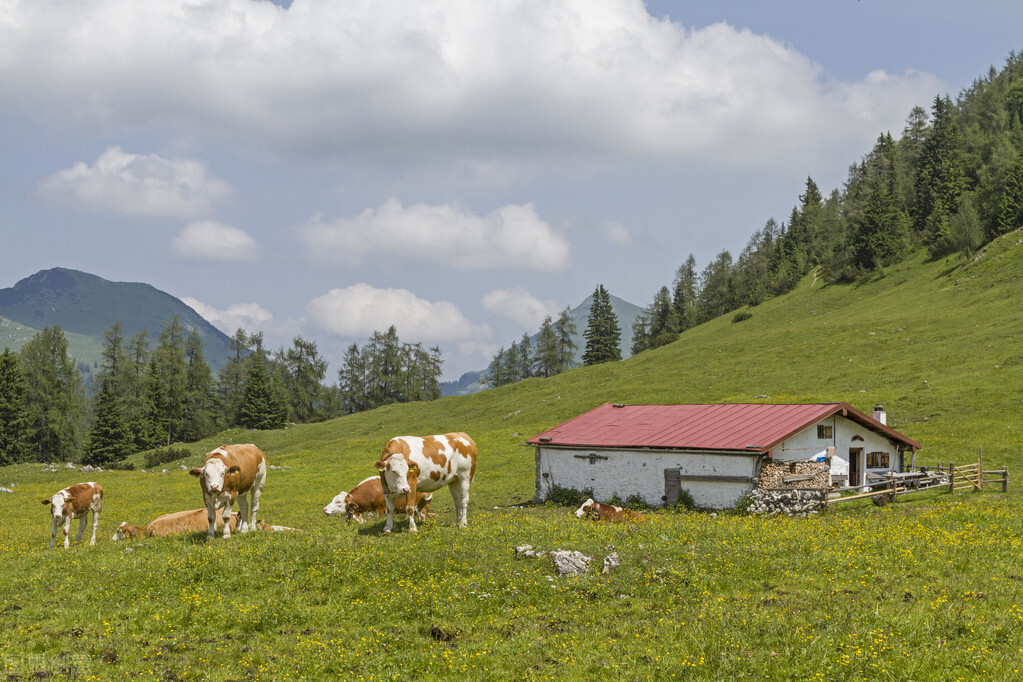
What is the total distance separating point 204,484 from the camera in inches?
722

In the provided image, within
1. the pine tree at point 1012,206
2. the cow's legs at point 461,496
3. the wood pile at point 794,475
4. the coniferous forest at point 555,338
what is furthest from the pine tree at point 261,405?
the pine tree at point 1012,206

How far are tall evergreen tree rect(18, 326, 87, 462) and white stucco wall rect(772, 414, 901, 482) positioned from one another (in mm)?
86694

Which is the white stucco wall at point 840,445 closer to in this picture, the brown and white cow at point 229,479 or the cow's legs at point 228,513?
the brown and white cow at point 229,479

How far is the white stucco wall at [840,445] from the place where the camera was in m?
29.2

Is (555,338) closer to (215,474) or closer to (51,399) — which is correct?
(51,399)

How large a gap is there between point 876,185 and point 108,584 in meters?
121

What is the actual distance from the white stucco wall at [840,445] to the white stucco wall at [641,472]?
216 centimetres

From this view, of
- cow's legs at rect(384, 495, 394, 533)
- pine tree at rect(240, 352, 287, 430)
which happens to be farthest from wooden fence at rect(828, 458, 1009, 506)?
pine tree at rect(240, 352, 287, 430)

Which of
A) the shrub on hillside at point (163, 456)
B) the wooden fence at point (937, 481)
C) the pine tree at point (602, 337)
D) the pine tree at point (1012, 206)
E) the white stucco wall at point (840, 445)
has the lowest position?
the shrub on hillside at point (163, 456)

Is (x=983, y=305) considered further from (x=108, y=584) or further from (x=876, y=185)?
(x=108, y=584)

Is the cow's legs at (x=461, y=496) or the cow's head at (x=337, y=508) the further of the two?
the cow's head at (x=337, y=508)

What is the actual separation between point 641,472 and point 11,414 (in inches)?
2941

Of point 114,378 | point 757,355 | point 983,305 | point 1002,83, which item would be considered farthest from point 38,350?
point 1002,83

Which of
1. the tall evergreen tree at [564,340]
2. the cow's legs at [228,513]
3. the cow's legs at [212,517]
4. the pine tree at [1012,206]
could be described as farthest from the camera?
the tall evergreen tree at [564,340]
